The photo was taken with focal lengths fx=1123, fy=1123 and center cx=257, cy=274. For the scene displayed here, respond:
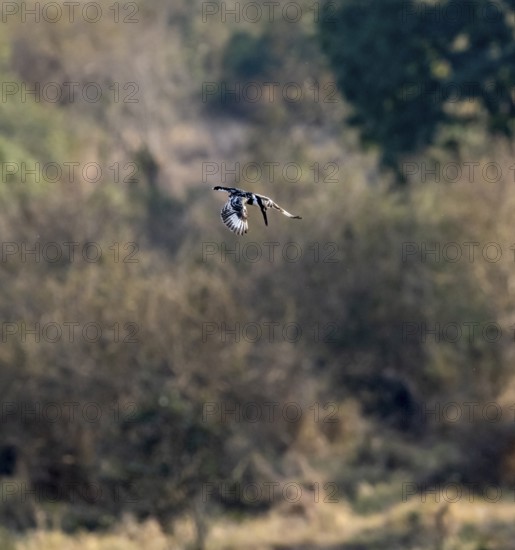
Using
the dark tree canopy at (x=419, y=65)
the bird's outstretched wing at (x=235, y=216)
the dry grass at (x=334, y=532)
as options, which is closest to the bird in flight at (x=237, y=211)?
the bird's outstretched wing at (x=235, y=216)

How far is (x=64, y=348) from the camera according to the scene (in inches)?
859

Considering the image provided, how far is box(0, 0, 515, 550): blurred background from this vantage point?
64.2 ft

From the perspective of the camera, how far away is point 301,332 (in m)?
25.0

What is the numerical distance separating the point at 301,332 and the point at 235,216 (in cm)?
1718

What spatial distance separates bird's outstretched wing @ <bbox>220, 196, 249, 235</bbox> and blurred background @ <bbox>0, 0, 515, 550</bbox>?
35.4 ft

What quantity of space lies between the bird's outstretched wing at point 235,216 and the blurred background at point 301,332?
425 inches

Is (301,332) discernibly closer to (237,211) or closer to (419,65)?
(419,65)

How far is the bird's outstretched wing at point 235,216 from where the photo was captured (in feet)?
26.1

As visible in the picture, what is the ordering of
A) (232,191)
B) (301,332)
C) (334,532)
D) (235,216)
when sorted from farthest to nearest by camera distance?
(301,332) → (334,532) → (232,191) → (235,216)

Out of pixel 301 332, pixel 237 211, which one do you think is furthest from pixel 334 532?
pixel 237 211

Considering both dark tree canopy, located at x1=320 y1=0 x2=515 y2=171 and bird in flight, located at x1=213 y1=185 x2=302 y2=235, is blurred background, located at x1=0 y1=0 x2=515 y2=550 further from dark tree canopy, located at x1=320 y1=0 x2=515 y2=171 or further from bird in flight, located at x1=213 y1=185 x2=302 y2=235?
bird in flight, located at x1=213 y1=185 x2=302 y2=235

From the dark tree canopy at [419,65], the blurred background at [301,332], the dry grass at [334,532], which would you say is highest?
the dark tree canopy at [419,65]

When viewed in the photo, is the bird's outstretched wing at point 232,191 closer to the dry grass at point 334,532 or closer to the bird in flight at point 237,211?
the bird in flight at point 237,211

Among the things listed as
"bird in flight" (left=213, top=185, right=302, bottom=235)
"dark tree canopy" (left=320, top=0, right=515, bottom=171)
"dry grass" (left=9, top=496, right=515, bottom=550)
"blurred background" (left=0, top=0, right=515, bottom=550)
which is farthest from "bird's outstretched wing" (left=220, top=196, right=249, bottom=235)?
"dark tree canopy" (left=320, top=0, right=515, bottom=171)
